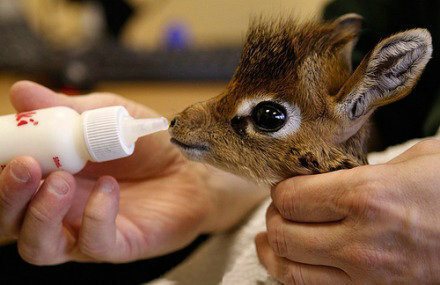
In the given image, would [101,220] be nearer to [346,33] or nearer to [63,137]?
Answer: [63,137]

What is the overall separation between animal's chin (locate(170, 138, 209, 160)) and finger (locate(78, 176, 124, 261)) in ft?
0.48

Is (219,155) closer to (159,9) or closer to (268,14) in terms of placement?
(268,14)

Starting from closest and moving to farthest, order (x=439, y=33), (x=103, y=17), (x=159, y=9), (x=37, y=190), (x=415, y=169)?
(x=415, y=169)
(x=37, y=190)
(x=439, y=33)
(x=103, y=17)
(x=159, y=9)

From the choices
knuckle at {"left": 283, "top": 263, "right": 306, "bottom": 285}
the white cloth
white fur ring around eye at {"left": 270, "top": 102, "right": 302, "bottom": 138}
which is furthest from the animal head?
the white cloth

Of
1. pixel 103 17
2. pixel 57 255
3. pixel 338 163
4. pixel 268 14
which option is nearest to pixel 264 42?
pixel 268 14

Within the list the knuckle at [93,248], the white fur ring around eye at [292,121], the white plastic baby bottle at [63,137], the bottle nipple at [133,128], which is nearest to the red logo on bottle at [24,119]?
the white plastic baby bottle at [63,137]

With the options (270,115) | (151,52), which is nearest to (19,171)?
(270,115)

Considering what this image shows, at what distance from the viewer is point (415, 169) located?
58cm

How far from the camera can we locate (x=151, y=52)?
2.18 m

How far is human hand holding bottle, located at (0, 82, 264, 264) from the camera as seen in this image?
2.26ft

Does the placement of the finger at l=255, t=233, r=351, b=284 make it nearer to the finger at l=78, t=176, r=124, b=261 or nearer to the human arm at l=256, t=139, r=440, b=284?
the human arm at l=256, t=139, r=440, b=284

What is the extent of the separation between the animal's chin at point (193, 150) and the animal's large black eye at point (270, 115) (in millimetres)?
81

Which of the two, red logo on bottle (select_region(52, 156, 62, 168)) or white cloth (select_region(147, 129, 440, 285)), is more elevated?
red logo on bottle (select_region(52, 156, 62, 168))

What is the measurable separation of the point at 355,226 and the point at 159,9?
8.00 ft
